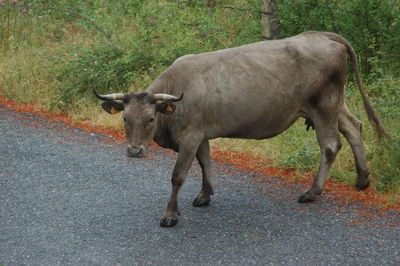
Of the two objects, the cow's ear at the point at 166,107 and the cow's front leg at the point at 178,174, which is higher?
the cow's ear at the point at 166,107

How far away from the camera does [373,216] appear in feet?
23.6

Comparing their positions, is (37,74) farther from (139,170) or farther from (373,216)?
(373,216)

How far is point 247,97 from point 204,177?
1.05 meters

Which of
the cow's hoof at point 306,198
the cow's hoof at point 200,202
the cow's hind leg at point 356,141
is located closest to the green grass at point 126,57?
the cow's hind leg at point 356,141

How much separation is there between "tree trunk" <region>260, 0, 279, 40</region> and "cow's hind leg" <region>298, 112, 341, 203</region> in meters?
3.67

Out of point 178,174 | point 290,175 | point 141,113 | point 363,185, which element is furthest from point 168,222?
point 363,185

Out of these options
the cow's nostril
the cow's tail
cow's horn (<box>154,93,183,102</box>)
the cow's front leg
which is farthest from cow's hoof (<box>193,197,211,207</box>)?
the cow's tail

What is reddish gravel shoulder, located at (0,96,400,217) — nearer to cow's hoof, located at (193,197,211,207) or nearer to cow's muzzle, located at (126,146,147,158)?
cow's hoof, located at (193,197,211,207)

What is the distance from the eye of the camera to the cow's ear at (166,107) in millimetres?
6789

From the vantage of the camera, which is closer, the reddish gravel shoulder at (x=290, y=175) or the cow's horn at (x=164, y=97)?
the cow's horn at (x=164, y=97)

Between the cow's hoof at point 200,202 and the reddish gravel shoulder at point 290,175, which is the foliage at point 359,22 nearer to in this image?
the reddish gravel shoulder at point 290,175

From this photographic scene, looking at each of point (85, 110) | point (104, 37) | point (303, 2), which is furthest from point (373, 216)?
point (104, 37)

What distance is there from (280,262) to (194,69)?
2.36m

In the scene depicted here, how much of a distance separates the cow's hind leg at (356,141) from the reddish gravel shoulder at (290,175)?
6.1 inches
